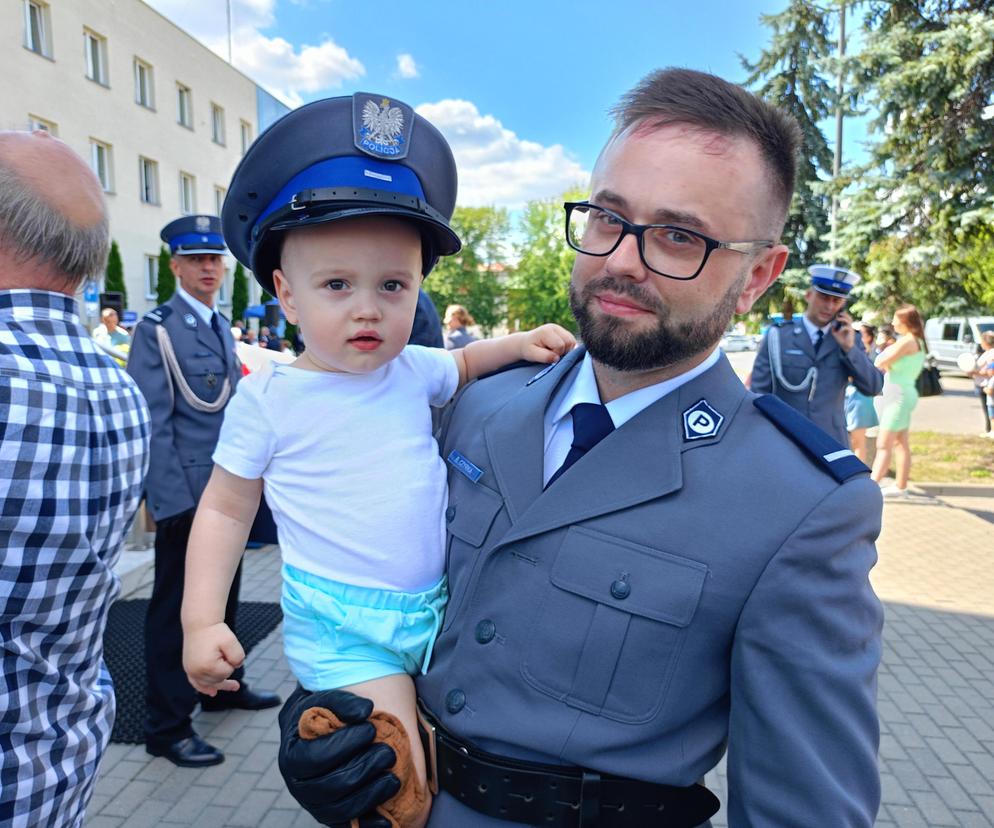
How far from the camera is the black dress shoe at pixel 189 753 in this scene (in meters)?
3.64

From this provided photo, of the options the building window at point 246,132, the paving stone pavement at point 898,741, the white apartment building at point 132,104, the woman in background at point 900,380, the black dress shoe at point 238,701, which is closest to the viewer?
the paving stone pavement at point 898,741

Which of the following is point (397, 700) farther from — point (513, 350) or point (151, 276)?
point (151, 276)

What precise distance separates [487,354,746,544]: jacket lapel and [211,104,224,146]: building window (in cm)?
3192

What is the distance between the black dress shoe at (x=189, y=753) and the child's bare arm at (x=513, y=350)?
2.75 m

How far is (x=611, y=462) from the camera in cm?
142

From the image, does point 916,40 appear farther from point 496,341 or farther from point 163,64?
point 163,64

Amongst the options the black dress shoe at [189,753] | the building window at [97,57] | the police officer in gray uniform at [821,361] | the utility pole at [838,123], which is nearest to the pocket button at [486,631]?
the black dress shoe at [189,753]

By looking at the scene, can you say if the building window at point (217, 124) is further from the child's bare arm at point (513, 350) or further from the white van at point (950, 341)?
the child's bare arm at point (513, 350)

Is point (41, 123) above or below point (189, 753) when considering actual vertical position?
above

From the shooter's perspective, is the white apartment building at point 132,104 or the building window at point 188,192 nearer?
the white apartment building at point 132,104

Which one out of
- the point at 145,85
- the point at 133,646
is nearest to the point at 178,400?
the point at 133,646

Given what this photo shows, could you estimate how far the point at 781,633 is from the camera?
3.93ft

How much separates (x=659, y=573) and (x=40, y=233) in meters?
1.53

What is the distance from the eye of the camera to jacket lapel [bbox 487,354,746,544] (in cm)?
138
